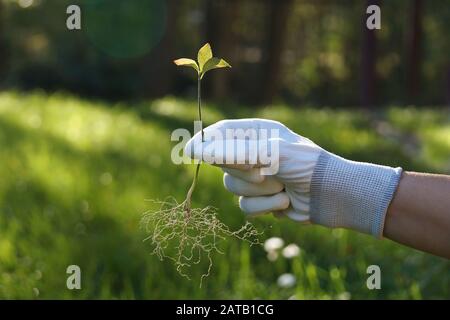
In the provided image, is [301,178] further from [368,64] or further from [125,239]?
[368,64]

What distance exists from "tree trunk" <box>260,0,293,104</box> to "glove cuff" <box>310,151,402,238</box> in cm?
1112

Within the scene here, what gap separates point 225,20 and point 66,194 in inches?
368

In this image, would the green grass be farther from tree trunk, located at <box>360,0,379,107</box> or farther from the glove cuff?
tree trunk, located at <box>360,0,379,107</box>

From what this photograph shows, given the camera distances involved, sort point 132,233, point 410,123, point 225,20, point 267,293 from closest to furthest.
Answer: point 267,293
point 132,233
point 410,123
point 225,20

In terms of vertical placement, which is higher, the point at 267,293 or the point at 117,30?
the point at 117,30

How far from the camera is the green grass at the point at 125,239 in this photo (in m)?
2.37

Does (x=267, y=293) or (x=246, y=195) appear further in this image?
(x=267, y=293)

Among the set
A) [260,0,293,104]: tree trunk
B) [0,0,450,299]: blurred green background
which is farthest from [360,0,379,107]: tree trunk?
[260,0,293,104]: tree trunk

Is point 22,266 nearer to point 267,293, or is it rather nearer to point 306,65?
point 267,293

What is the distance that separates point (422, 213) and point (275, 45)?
36.7 feet

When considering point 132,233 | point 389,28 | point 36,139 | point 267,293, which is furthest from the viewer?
point 389,28

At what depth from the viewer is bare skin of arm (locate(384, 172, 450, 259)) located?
1467 millimetres

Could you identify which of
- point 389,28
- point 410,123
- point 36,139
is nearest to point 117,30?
point 389,28

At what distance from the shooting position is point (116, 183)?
125 inches
